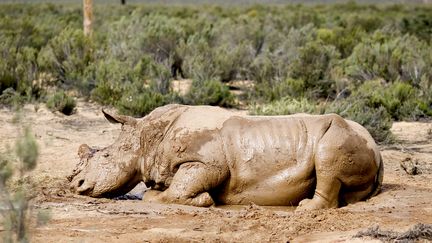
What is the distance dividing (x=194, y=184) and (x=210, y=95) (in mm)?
7584

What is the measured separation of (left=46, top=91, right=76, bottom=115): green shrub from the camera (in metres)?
15.0

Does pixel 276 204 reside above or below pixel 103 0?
above

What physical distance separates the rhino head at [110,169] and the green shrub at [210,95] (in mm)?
6853

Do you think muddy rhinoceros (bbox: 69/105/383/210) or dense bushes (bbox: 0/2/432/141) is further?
dense bushes (bbox: 0/2/432/141)

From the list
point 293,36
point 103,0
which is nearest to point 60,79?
point 293,36

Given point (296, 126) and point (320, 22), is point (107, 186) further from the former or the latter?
point (320, 22)

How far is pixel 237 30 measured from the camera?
2572 centimetres

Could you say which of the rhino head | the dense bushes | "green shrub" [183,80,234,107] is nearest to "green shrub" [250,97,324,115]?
the dense bushes

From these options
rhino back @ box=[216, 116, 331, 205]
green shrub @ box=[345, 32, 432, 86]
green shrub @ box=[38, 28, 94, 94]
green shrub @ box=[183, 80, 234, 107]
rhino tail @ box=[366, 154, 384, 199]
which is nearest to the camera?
rhino back @ box=[216, 116, 331, 205]

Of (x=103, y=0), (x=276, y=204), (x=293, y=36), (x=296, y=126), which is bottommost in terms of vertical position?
(x=103, y=0)

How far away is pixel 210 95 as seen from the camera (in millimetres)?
16250

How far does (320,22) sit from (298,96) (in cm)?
1859

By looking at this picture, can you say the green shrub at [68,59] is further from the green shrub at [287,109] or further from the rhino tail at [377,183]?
the rhino tail at [377,183]

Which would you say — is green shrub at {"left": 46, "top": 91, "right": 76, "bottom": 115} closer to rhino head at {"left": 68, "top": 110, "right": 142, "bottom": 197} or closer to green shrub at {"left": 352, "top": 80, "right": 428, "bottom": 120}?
green shrub at {"left": 352, "top": 80, "right": 428, "bottom": 120}
